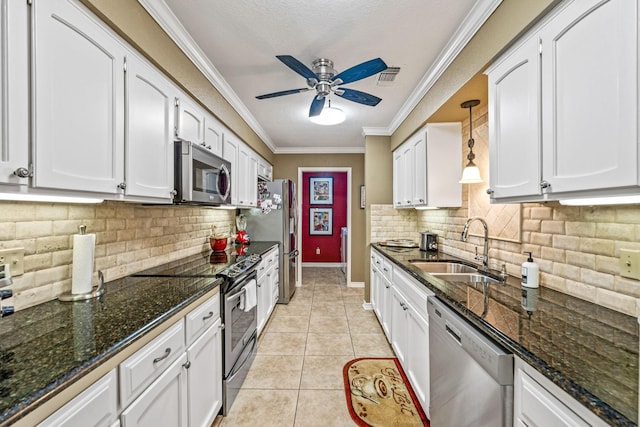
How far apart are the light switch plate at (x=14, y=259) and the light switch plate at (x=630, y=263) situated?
2.49m

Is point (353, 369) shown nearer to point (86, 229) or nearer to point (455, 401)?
point (455, 401)

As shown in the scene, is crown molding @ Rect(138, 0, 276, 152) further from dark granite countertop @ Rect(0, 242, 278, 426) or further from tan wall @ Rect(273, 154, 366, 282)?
tan wall @ Rect(273, 154, 366, 282)

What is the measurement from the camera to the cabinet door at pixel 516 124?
1263 millimetres

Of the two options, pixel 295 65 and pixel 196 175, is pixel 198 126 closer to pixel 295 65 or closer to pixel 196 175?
pixel 196 175

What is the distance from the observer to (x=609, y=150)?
931 millimetres

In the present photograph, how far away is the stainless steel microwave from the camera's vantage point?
1.83m

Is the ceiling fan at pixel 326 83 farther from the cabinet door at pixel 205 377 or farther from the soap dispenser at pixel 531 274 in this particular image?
the cabinet door at pixel 205 377

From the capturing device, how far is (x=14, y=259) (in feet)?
3.87

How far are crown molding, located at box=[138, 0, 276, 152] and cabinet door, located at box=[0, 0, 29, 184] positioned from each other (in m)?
0.78

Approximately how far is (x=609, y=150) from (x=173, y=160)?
2075mm

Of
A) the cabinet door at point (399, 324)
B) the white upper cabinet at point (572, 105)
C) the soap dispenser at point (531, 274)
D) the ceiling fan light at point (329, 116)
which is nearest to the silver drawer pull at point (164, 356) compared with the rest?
the cabinet door at point (399, 324)

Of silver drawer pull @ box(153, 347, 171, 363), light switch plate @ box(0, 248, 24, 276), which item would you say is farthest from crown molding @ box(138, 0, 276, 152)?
silver drawer pull @ box(153, 347, 171, 363)

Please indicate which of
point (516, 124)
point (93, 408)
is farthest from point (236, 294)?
point (516, 124)

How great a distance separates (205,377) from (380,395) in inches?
49.6
